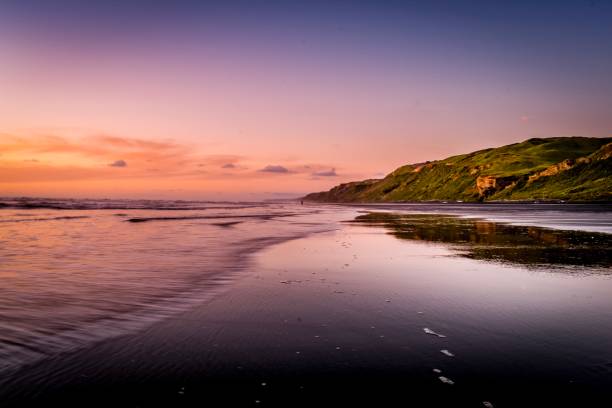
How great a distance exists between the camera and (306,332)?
25.6 ft

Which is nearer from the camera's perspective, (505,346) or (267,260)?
(505,346)

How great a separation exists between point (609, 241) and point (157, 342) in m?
26.2

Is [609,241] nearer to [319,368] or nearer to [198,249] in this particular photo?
[198,249]

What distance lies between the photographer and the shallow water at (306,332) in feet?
17.9

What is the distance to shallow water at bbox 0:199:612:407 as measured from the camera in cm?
545

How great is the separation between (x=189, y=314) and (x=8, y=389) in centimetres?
396

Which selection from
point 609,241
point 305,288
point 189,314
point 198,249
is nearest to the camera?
point 189,314

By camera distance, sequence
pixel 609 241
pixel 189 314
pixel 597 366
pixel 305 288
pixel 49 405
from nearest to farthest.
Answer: pixel 49 405
pixel 597 366
pixel 189 314
pixel 305 288
pixel 609 241

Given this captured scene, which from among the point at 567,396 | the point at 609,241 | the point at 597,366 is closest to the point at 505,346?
the point at 597,366

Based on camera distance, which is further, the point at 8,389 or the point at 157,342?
the point at 157,342

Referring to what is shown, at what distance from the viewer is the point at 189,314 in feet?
30.0

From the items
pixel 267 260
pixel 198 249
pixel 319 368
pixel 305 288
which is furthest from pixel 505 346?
pixel 198 249

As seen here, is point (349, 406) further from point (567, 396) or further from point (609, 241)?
point (609, 241)

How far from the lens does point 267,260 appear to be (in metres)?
17.5
